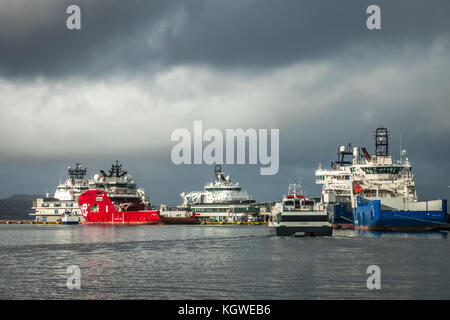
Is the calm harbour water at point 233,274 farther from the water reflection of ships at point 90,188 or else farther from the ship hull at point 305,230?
the water reflection of ships at point 90,188

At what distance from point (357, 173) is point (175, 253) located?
6485cm

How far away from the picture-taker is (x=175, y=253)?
2110 inches

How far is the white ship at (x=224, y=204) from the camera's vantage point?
183625 mm

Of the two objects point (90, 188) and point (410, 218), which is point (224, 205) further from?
point (410, 218)

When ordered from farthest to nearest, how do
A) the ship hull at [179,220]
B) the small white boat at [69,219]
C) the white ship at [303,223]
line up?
the small white boat at [69,219], the ship hull at [179,220], the white ship at [303,223]

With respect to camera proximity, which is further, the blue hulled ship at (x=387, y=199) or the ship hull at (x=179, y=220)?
the ship hull at (x=179, y=220)

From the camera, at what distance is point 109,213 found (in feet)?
545

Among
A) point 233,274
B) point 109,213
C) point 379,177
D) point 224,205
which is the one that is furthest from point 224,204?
point 233,274

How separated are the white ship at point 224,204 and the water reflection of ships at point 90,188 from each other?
19.6m

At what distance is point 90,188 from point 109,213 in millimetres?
12887

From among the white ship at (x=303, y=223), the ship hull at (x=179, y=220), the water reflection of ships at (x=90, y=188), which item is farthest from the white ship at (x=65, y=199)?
the white ship at (x=303, y=223)

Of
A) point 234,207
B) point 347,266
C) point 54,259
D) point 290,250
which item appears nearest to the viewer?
point 347,266
